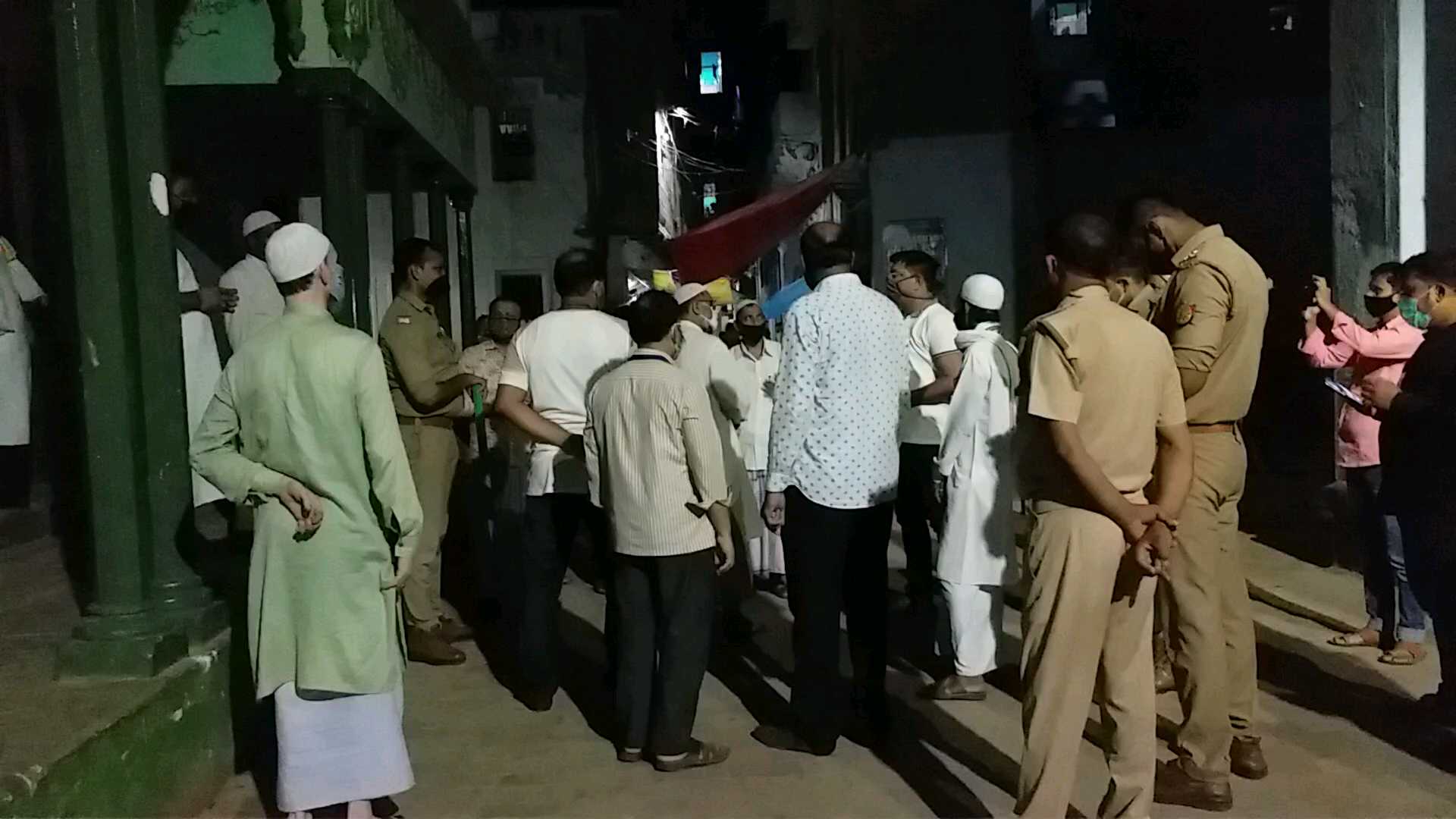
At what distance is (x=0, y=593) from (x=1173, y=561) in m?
5.09

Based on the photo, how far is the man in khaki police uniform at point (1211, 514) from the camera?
3.78 m

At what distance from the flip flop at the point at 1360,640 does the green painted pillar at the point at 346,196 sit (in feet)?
18.6

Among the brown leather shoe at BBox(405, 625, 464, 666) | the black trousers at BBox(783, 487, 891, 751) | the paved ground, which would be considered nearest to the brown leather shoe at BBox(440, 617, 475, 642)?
the brown leather shoe at BBox(405, 625, 464, 666)

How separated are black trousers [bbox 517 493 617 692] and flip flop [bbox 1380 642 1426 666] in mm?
3535

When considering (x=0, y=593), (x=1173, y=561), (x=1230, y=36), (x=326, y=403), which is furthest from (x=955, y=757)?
(x=1230, y=36)

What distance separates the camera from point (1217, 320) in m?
3.78

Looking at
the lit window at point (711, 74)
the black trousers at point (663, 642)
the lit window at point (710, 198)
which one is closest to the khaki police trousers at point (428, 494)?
the black trousers at point (663, 642)

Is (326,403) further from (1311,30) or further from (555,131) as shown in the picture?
(555,131)

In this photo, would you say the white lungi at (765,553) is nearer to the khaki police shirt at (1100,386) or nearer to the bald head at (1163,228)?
the bald head at (1163,228)

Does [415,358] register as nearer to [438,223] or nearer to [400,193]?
[400,193]

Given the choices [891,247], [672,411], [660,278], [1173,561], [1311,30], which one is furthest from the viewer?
[891,247]

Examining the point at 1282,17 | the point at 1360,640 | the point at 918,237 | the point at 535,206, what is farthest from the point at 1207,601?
the point at 535,206

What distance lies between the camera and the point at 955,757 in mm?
4324

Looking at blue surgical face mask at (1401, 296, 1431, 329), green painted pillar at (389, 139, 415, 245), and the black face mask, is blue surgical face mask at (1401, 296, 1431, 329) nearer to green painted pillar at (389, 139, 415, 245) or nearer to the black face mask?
the black face mask
